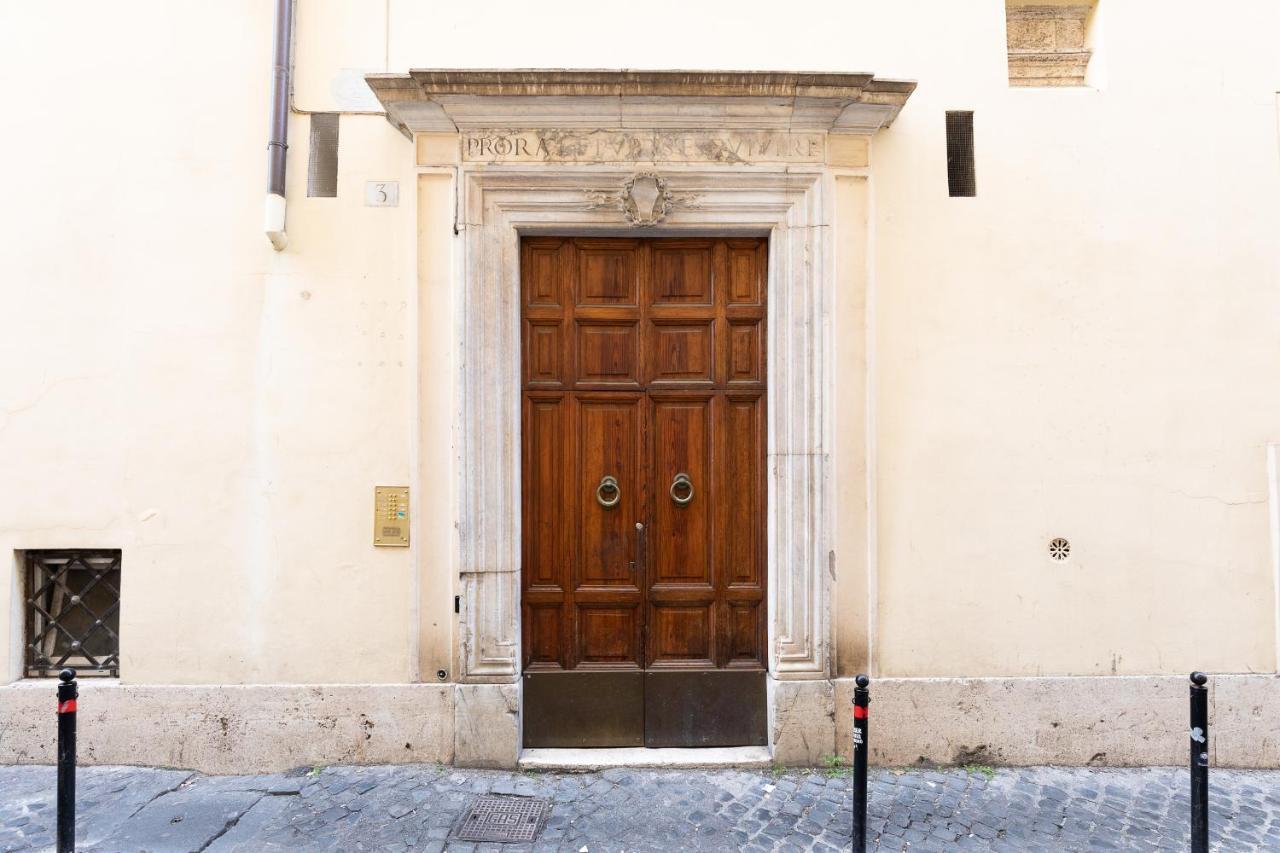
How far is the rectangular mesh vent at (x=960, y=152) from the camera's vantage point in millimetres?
4730

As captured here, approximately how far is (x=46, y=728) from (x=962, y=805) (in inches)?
232

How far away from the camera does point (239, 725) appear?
14.9 ft

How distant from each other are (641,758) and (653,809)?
1.74 feet

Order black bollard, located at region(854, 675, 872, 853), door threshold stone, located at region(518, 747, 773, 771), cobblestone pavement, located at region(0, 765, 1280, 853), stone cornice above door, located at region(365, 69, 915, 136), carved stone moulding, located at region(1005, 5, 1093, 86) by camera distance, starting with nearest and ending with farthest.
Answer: black bollard, located at region(854, 675, 872, 853) < cobblestone pavement, located at region(0, 765, 1280, 853) < stone cornice above door, located at region(365, 69, 915, 136) < door threshold stone, located at region(518, 747, 773, 771) < carved stone moulding, located at region(1005, 5, 1093, 86)

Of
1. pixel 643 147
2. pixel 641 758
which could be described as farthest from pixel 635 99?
pixel 641 758

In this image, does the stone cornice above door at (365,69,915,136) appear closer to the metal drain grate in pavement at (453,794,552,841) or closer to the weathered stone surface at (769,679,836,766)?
the weathered stone surface at (769,679,836,766)

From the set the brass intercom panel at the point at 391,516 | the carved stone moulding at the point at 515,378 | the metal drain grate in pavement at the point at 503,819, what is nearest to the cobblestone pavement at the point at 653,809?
the metal drain grate in pavement at the point at 503,819

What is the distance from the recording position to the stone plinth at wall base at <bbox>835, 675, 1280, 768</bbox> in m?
4.57

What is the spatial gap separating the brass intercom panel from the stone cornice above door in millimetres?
2443

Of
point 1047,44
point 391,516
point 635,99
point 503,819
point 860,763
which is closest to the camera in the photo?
point 860,763

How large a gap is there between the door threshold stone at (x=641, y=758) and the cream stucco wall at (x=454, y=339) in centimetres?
89

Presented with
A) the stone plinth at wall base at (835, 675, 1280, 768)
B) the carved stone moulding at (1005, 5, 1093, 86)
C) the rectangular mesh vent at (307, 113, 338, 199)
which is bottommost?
the stone plinth at wall base at (835, 675, 1280, 768)

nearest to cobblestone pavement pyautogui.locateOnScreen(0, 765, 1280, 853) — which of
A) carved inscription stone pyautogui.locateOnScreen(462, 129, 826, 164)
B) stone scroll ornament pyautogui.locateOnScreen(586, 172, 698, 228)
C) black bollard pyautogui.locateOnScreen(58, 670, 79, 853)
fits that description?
black bollard pyautogui.locateOnScreen(58, 670, 79, 853)

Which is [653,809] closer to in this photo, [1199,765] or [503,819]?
[503,819]
